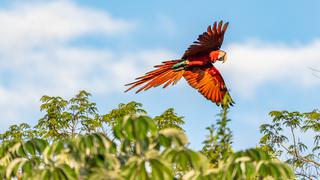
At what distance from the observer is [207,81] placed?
433 inches

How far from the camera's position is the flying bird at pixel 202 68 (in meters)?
10.4

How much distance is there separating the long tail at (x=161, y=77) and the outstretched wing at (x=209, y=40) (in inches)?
14.7

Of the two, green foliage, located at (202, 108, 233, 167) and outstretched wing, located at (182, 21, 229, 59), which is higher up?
outstretched wing, located at (182, 21, 229, 59)

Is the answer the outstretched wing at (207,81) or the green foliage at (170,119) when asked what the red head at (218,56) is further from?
the green foliage at (170,119)

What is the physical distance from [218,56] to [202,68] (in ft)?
1.34

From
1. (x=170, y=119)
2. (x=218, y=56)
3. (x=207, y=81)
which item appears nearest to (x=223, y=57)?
(x=218, y=56)

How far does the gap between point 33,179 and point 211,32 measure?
6802mm

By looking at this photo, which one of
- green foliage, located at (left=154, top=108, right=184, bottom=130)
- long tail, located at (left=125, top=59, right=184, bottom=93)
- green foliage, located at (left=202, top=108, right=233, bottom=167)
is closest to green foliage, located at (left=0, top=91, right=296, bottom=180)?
green foliage, located at (left=202, top=108, right=233, bottom=167)

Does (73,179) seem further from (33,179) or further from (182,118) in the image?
(182,118)

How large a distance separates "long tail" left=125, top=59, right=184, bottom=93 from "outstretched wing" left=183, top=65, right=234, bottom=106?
0.28 meters

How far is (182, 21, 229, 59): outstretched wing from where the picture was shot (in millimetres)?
10758

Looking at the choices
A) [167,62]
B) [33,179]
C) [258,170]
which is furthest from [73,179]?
[167,62]

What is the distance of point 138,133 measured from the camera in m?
4.39

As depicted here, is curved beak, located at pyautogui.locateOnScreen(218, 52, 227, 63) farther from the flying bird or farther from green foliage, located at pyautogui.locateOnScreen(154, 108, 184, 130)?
green foliage, located at pyautogui.locateOnScreen(154, 108, 184, 130)
